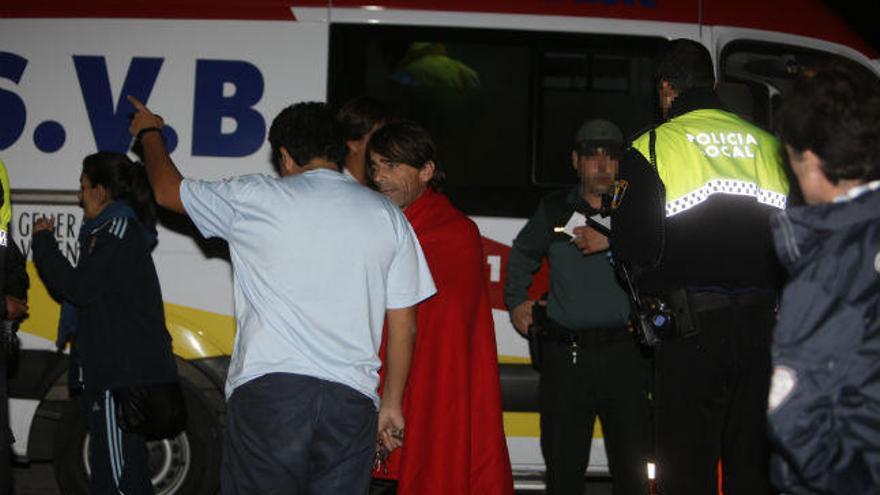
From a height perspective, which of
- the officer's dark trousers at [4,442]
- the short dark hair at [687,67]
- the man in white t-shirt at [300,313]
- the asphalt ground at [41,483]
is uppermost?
the short dark hair at [687,67]

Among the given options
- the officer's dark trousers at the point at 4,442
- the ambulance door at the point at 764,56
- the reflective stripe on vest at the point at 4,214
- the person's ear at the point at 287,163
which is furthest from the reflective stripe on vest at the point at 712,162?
the officer's dark trousers at the point at 4,442

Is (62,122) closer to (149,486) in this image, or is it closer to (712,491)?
(149,486)

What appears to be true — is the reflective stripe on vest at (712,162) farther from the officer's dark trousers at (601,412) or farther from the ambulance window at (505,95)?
the ambulance window at (505,95)

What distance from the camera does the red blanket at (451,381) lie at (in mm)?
4383

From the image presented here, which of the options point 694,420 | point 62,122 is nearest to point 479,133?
point 62,122

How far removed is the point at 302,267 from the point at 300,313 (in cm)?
14

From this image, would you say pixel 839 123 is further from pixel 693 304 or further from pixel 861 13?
pixel 861 13

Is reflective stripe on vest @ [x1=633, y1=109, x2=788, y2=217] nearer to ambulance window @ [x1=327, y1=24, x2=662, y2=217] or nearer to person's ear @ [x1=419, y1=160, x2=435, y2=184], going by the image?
person's ear @ [x1=419, y1=160, x2=435, y2=184]

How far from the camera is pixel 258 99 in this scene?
19.9ft

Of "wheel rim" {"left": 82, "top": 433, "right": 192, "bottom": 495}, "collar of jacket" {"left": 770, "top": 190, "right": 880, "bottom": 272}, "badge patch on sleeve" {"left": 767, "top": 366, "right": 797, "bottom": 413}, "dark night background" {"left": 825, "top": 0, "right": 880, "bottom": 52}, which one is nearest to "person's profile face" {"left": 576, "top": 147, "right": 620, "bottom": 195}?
"wheel rim" {"left": 82, "top": 433, "right": 192, "bottom": 495}

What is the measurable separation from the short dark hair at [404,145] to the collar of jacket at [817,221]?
200cm

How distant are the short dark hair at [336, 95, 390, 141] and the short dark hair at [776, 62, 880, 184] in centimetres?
243

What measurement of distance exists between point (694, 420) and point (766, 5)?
308 cm

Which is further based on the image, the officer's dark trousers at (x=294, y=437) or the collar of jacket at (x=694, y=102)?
the collar of jacket at (x=694, y=102)
